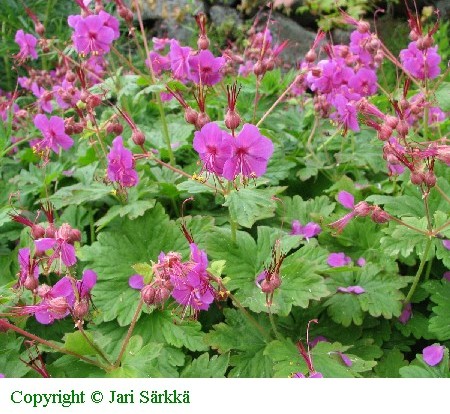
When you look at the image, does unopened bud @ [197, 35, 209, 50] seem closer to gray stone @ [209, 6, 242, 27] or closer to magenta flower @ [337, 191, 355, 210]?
magenta flower @ [337, 191, 355, 210]

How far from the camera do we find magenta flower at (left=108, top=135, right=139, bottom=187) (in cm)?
168

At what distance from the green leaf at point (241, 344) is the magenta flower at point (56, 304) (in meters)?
0.41

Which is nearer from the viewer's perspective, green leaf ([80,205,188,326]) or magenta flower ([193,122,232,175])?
magenta flower ([193,122,232,175])

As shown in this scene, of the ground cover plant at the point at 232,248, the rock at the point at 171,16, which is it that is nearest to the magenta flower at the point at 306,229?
the ground cover plant at the point at 232,248

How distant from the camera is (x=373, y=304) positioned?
1714 millimetres

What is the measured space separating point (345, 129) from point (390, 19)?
446 cm

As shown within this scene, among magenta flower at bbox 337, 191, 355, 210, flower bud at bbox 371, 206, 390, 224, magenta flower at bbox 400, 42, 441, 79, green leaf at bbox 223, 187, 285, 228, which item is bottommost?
magenta flower at bbox 337, 191, 355, 210

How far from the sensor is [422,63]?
Answer: 6.46 ft

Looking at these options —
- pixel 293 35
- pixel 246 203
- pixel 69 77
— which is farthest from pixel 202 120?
pixel 293 35

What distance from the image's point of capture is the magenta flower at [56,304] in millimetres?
1280

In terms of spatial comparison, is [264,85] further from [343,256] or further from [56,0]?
[56,0]

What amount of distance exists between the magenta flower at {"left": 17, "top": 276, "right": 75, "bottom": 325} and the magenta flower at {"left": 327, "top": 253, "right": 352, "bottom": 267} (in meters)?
0.80

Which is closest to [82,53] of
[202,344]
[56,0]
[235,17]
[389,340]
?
[202,344]

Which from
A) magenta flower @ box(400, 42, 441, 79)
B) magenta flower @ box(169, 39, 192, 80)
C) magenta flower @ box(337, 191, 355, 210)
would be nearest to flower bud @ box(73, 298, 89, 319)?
magenta flower @ box(169, 39, 192, 80)
